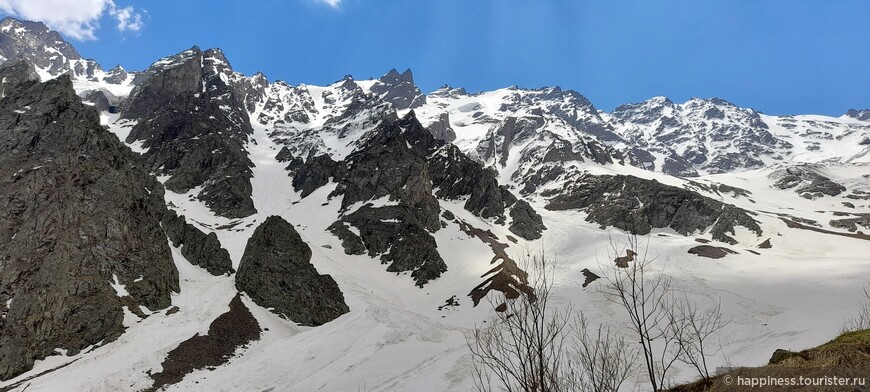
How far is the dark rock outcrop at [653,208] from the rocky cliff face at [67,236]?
9312 centimetres

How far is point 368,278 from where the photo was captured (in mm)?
78812

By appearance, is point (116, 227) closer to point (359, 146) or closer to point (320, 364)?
point (320, 364)

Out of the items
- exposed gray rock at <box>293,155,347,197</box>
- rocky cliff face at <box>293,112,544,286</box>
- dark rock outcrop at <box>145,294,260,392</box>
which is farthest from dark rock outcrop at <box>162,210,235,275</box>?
exposed gray rock at <box>293,155,347,197</box>

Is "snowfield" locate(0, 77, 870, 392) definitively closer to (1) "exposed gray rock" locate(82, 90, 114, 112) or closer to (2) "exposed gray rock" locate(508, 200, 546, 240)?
(2) "exposed gray rock" locate(508, 200, 546, 240)

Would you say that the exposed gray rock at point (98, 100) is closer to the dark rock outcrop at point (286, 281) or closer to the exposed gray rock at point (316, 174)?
the exposed gray rock at point (316, 174)

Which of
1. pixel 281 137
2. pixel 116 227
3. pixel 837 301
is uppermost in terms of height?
pixel 281 137

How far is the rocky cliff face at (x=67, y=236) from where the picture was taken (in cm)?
4216

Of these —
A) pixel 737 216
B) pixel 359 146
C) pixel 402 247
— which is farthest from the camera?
pixel 359 146

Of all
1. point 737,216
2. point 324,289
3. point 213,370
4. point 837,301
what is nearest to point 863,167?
point 737,216

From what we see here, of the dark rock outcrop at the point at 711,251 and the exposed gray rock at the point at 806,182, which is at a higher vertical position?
the exposed gray rock at the point at 806,182

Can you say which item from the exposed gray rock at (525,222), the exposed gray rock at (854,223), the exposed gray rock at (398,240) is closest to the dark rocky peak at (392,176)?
the exposed gray rock at (398,240)

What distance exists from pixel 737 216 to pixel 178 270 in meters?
120

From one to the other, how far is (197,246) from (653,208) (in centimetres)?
11242

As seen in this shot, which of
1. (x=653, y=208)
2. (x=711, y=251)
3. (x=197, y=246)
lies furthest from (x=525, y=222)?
(x=197, y=246)
